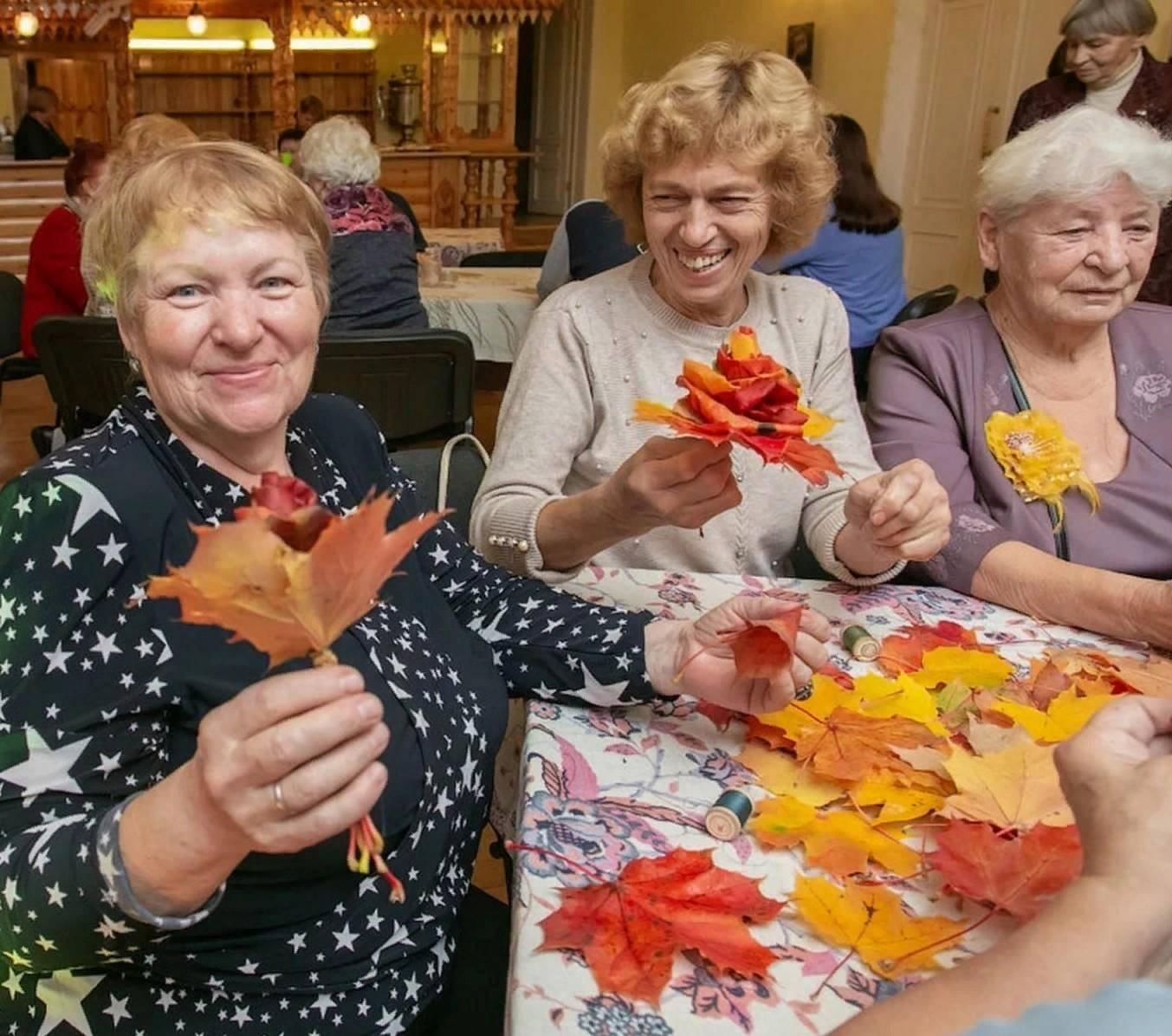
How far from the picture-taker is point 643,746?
1.14 meters

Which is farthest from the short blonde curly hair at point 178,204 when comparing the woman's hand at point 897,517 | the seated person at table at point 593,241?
the seated person at table at point 593,241

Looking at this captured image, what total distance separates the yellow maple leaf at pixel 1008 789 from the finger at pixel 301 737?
0.58 m

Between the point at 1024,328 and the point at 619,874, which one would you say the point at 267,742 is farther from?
the point at 1024,328

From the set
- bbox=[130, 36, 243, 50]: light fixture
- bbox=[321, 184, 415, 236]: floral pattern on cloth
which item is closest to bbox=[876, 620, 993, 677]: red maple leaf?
bbox=[321, 184, 415, 236]: floral pattern on cloth

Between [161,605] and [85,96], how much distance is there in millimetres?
12134

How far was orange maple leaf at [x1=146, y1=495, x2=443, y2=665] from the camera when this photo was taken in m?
0.64

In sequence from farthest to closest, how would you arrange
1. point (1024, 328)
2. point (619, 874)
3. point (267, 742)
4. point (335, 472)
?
point (1024, 328), point (335, 472), point (619, 874), point (267, 742)

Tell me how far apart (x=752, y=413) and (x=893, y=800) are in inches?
15.4

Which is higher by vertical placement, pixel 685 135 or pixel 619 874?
pixel 685 135

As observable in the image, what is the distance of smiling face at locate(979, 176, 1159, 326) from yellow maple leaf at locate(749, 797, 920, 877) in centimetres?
106

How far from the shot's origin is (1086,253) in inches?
66.3

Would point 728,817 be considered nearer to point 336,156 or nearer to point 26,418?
point 336,156

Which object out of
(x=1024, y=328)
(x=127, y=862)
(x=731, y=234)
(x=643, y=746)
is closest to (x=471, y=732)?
(x=643, y=746)

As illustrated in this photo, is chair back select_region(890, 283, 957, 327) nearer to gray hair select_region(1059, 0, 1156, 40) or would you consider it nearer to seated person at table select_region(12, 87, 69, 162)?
gray hair select_region(1059, 0, 1156, 40)
